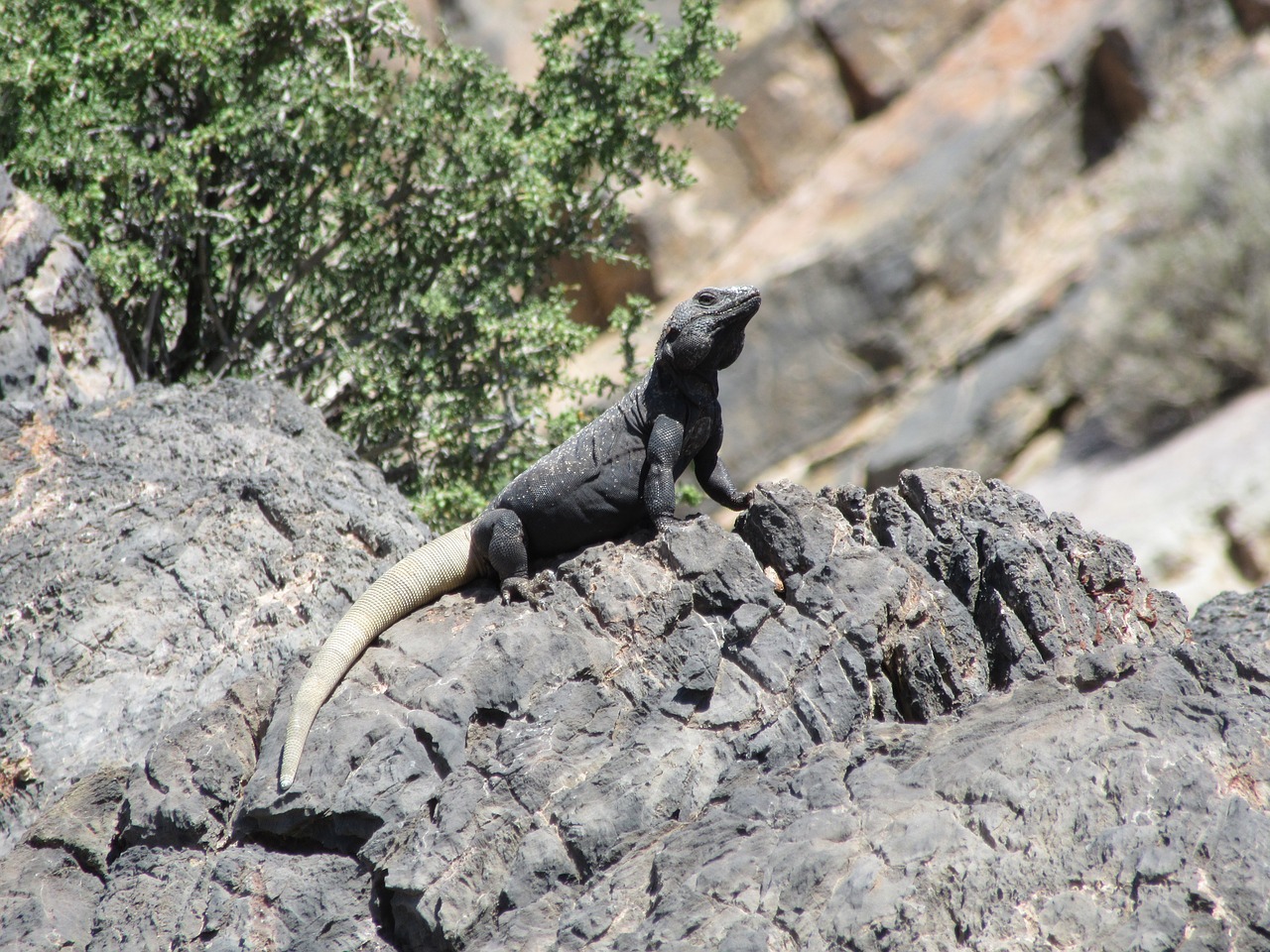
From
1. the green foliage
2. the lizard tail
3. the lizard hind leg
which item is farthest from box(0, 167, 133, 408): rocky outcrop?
the lizard hind leg

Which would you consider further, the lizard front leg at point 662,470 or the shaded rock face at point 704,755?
the lizard front leg at point 662,470

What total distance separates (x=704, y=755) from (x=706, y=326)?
2.15 metres

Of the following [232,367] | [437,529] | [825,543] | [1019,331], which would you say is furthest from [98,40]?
[1019,331]

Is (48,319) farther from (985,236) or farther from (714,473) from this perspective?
(985,236)

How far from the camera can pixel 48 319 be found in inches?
267

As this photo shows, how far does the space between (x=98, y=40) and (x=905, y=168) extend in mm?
12715

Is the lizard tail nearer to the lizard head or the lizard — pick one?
the lizard

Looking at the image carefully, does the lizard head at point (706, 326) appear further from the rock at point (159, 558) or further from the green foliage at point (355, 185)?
the green foliage at point (355, 185)

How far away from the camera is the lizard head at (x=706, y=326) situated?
5551mm

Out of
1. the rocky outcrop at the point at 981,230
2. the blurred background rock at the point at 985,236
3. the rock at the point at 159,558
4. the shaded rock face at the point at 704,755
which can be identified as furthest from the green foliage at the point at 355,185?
the rocky outcrop at the point at 981,230

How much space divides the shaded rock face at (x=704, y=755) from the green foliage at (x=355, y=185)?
2.99 metres

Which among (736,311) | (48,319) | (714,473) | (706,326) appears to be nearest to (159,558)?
(48,319)

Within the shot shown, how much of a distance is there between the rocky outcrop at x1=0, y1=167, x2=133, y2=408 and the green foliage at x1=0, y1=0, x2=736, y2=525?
731 millimetres

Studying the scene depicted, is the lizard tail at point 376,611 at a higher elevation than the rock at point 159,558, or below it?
below
